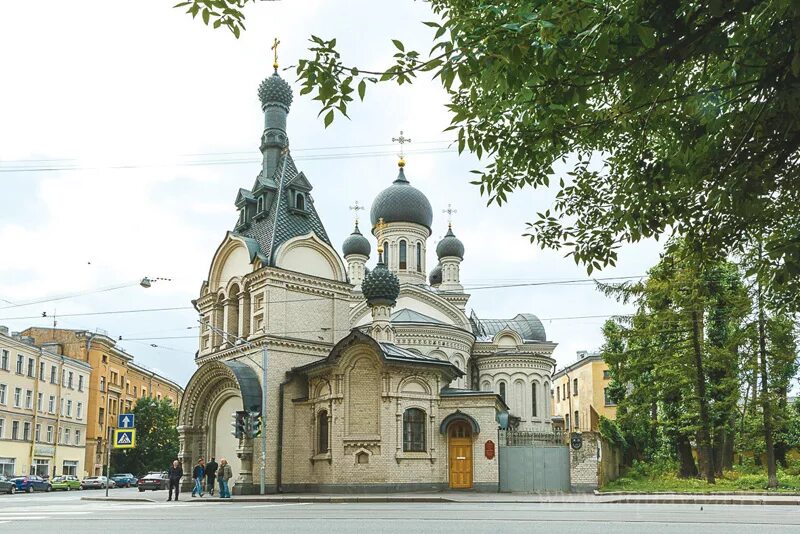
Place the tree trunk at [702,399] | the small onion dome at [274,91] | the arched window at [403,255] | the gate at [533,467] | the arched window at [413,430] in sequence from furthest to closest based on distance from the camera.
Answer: the arched window at [403,255]
the small onion dome at [274,91]
the tree trunk at [702,399]
the gate at [533,467]
the arched window at [413,430]

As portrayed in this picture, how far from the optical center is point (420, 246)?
149ft

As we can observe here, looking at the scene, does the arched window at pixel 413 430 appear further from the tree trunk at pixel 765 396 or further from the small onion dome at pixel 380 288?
the tree trunk at pixel 765 396

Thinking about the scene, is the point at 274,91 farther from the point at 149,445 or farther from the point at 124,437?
the point at 149,445

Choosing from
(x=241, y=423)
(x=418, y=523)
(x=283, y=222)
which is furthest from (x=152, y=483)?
(x=418, y=523)

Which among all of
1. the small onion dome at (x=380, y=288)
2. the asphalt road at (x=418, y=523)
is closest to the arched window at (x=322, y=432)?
the small onion dome at (x=380, y=288)

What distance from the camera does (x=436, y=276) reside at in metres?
54.7

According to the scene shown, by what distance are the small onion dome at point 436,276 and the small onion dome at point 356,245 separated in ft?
22.9

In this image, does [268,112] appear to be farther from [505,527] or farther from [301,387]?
[505,527]

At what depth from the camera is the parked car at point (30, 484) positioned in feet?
136

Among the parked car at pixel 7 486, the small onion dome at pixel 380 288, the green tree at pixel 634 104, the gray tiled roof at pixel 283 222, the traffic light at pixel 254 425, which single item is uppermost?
the gray tiled roof at pixel 283 222

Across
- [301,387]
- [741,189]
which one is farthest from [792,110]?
[301,387]

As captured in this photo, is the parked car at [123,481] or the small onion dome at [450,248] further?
the parked car at [123,481]

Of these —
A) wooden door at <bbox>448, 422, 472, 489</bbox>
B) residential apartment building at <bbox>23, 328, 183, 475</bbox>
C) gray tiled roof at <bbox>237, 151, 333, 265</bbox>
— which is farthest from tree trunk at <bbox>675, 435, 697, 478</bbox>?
residential apartment building at <bbox>23, 328, 183, 475</bbox>

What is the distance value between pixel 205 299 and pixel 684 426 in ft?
66.4
